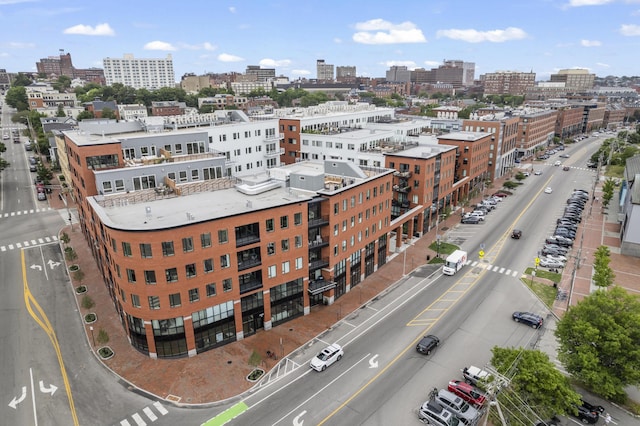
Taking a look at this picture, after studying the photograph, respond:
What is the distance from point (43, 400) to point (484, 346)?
4924 centimetres

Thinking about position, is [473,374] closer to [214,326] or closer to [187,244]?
[214,326]

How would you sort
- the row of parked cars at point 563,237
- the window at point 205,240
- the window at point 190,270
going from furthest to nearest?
the row of parked cars at point 563,237
the window at point 205,240
the window at point 190,270

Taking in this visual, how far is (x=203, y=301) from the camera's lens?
4525 centimetres

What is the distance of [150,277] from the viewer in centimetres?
4228

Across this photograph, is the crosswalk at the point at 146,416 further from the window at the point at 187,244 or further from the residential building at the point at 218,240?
the window at the point at 187,244

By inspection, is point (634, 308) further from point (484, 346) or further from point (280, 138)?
point (280, 138)

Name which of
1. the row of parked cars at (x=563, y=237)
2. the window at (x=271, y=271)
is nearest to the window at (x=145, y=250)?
the window at (x=271, y=271)

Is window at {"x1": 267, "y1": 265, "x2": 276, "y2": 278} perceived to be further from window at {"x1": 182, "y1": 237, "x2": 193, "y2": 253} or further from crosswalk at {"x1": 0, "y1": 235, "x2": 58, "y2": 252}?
crosswalk at {"x1": 0, "y1": 235, "x2": 58, "y2": 252}

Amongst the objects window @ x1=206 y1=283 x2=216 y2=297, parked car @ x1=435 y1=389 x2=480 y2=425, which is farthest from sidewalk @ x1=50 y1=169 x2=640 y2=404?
parked car @ x1=435 y1=389 x2=480 y2=425

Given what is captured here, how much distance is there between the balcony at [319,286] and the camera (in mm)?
54125

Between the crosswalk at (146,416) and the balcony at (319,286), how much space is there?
22625 mm

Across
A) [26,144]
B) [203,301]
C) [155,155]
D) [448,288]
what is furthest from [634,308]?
[26,144]

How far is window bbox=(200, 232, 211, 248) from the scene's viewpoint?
43562 mm

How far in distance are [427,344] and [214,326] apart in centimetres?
2560
